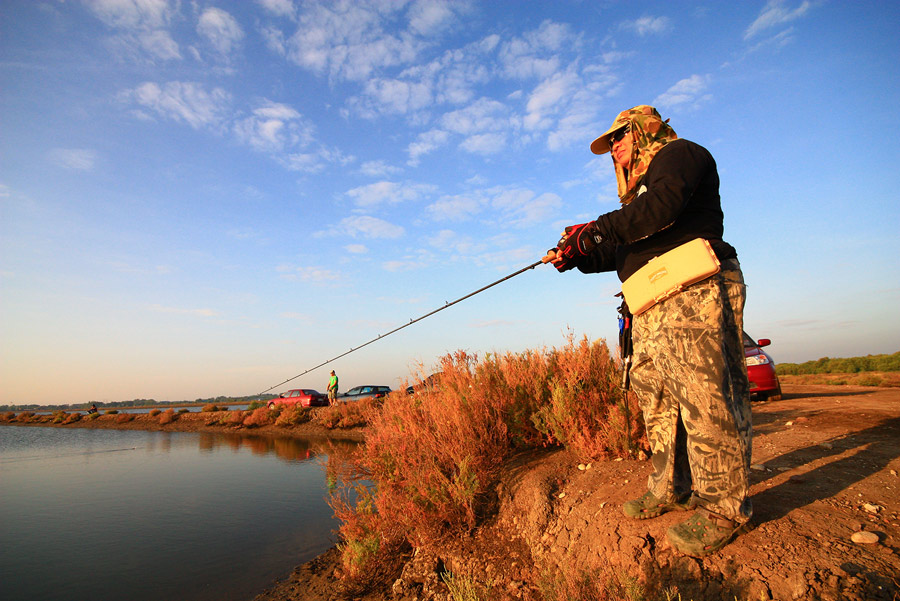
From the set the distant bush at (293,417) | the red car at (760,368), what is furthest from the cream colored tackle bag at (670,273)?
the distant bush at (293,417)

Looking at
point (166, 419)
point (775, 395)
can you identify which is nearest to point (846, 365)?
point (775, 395)

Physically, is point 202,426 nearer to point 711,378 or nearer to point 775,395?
point 775,395

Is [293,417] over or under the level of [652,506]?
under

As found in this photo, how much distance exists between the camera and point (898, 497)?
8.13ft

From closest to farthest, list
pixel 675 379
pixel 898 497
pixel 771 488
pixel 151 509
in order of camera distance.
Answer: pixel 675 379
pixel 898 497
pixel 771 488
pixel 151 509

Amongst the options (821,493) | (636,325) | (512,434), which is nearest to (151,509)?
(512,434)

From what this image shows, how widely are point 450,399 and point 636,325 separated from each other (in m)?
2.69

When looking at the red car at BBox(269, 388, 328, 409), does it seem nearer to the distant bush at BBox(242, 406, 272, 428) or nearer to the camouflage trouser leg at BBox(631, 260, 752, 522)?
the distant bush at BBox(242, 406, 272, 428)

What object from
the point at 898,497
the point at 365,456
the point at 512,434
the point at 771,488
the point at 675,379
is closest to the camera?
the point at 675,379

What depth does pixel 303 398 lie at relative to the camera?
78.7 ft

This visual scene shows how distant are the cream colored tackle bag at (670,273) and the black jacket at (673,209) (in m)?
0.11

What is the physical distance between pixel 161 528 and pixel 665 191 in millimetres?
8327

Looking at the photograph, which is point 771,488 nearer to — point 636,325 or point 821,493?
point 821,493

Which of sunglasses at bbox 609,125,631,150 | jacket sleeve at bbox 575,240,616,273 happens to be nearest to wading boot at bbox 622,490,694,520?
jacket sleeve at bbox 575,240,616,273
